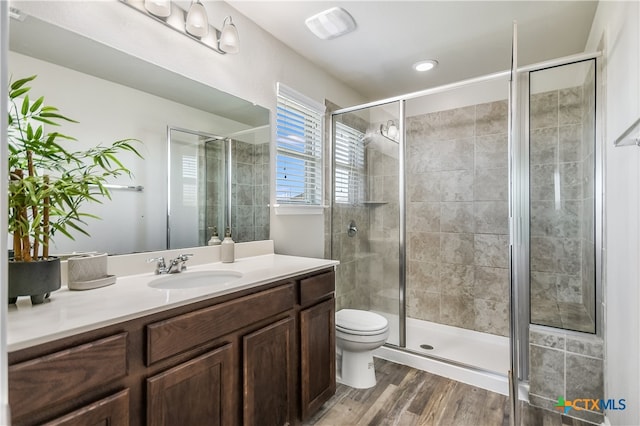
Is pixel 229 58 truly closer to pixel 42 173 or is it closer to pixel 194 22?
pixel 194 22

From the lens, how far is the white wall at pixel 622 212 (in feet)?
4.03

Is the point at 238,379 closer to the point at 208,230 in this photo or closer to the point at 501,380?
the point at 208,230

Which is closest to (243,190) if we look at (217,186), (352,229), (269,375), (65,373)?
(217,186)

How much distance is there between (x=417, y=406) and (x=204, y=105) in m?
2.26

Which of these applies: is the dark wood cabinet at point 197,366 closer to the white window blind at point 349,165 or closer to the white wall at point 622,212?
the white window blind at point 349,165

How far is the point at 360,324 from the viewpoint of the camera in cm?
211

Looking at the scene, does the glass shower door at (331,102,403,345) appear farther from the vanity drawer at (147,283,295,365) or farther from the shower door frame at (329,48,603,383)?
the vanity drawer at (147,283,295,365)

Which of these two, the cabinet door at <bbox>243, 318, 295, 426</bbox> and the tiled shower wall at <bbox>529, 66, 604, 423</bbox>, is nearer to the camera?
the cabinet door at <bbox>243, 318, 295, 426</bbox>

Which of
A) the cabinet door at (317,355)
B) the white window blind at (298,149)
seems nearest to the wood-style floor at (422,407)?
the cabinet door at (317,355)

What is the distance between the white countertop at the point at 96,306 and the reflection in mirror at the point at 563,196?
180cm

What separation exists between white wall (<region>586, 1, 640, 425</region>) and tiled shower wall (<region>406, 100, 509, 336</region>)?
990mm

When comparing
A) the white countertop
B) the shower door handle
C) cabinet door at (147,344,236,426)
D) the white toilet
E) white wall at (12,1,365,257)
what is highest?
white wall at (12,1,365,257)

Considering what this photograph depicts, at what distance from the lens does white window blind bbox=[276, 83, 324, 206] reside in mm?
2219

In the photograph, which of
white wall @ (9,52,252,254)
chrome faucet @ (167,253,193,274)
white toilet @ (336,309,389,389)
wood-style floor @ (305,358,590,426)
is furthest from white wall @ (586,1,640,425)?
white wall @ (9,52,252,254)
